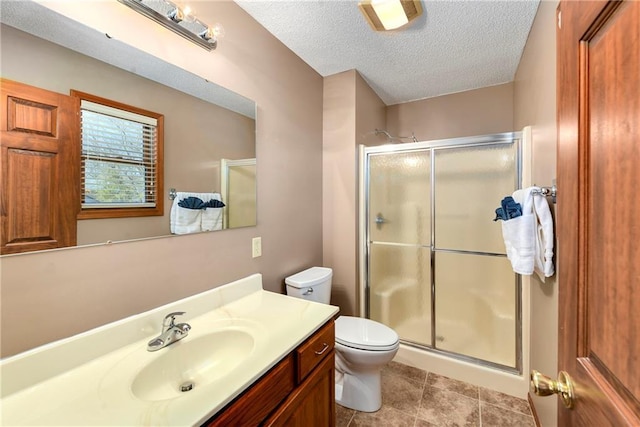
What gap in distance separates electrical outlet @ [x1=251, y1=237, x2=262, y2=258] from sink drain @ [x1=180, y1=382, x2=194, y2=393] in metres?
0.71

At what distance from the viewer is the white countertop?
648mm

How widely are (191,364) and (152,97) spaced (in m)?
1.09

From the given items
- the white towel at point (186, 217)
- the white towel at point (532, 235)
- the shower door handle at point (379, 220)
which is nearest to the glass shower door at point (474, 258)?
the shower door handle at point (379, 220)

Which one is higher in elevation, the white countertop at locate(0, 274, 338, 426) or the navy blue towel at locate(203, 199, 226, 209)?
the navy blue towel at locate(203, 199, 226, 209)

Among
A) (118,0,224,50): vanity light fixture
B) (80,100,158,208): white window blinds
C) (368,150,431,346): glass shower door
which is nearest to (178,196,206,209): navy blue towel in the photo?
(80,100,158,208): white window blinds

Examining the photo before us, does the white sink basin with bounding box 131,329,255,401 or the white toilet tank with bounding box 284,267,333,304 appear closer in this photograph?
the white sink basin with bounding box 131,329,255,401

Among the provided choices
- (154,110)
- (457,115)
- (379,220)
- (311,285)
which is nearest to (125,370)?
(154,110)

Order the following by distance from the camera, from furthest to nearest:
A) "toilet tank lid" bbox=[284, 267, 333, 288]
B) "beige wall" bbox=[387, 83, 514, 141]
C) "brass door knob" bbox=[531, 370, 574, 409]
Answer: "beige wall" bbox=[387, 83, 514, 141]
"toilet tank lid" bbox=[284, 267, 333, 288]
"brass door knob" bbox=[531, 370, 574, 409]

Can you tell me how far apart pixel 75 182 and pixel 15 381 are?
23.3 inches

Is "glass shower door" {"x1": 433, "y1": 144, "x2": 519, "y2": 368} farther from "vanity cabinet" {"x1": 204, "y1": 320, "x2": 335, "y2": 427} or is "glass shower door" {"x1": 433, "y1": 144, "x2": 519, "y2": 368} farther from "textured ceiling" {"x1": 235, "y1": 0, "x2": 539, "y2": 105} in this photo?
"vanity cabinet" {"x1": 204, "y1": 320, "x2": 335, "y2": 427}

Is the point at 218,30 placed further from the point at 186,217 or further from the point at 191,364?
the point at 191,364

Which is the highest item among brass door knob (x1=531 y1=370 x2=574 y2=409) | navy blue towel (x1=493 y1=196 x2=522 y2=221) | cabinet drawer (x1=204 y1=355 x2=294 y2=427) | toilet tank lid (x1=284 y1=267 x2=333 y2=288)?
navy blue towel (x1=493 y1=196 x2=522 y2=221)

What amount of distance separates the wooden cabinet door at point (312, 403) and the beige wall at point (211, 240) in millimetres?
646

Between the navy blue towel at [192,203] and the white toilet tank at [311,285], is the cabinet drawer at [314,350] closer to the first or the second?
the white toilet tank at [311,285]
